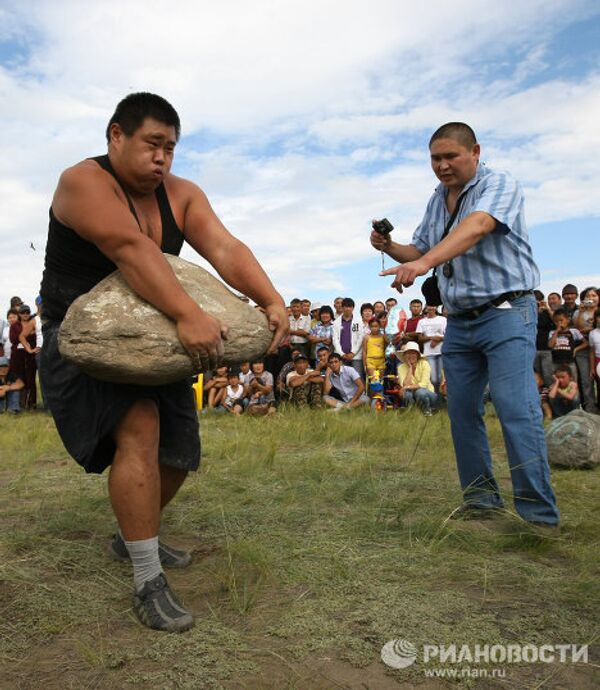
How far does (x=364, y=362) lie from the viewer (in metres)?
10.5

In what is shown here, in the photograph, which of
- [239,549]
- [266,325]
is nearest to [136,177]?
[266,325]

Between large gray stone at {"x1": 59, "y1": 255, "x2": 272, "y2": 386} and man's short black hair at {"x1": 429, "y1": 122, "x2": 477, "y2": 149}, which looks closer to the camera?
large gray stone at {"x1": 59, "y1": 255, "x2": 272, "y2": 386}

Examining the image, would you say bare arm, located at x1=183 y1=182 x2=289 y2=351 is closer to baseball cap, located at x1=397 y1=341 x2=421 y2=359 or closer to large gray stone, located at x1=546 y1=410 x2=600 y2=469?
large gray stone, located at x1=546 y1=410 x2=600 y2=469

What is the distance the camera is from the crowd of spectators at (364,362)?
29.3 ft

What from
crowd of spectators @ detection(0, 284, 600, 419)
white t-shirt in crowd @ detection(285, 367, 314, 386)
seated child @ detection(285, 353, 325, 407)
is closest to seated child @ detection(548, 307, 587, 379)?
crowd of spectators @ detection(0, 284, 600, 419)

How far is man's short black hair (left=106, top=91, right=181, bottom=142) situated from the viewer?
246 cm

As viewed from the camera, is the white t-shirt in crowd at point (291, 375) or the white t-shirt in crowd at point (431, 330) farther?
the white t-shirt in crowd at point (291, 375)

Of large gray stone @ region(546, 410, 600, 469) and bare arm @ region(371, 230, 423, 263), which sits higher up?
bare arm @ region(371, 230, 423, 263)

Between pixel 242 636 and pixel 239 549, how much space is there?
70 cm

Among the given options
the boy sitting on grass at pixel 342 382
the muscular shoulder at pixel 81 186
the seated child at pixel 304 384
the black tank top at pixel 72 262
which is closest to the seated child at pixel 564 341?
the boy sitting on grass at pixel 342 382

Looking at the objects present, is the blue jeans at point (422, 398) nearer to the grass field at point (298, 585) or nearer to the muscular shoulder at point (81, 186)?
the grass field at point (298, 585)

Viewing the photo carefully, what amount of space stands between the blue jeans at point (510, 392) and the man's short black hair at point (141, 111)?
184 cm

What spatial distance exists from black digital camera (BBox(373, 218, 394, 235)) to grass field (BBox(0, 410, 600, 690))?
4.73 feet

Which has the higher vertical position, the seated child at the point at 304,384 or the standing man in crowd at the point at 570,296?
the standing man in crowd at the point at 570,296
